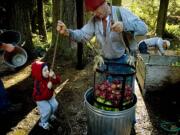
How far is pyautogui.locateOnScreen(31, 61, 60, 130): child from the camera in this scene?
4.54 m

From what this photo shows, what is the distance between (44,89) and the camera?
15.2 feet

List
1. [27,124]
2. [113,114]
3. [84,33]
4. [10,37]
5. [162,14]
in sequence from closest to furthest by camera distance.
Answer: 1. [113,114]
2. [84,33]
3. [27,124]
4. [10,37]
5. [162,14]

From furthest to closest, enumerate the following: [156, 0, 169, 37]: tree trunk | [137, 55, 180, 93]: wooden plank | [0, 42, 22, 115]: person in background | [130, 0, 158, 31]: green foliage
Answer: [130, 0, 158, 31]: green foliage < [156, 0, 169, 37]: tree trunk < [137, 55, 180, 93]: wooden plank < [0, 42, 22, 115]: person in background

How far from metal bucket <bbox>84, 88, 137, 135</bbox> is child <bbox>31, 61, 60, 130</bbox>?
84 cm

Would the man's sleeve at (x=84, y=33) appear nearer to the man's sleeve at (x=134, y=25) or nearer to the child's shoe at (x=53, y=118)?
the man's sleeve at (x=134, y=25)

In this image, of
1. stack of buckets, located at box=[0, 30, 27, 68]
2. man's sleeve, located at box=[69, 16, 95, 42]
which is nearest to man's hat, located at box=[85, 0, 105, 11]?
man's sleeve, located at box=[69, 16, 95, 42]

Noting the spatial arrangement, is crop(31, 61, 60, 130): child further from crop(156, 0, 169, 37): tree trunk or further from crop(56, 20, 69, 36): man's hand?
crop(156, 0, 169, 37): tree trunk

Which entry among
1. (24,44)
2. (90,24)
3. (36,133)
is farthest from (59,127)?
(24,44)

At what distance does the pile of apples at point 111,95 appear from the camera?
3.92 metres

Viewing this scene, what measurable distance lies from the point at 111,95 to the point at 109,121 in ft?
1.17

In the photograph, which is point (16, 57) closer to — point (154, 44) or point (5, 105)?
point (5, 105)

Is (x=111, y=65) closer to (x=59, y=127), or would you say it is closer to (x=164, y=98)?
(x=59, y=127)

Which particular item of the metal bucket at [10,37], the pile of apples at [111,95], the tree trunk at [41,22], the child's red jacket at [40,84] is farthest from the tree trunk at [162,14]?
the pile of apples at [111,95]

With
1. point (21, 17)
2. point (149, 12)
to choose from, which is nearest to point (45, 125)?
point (21, 17)
